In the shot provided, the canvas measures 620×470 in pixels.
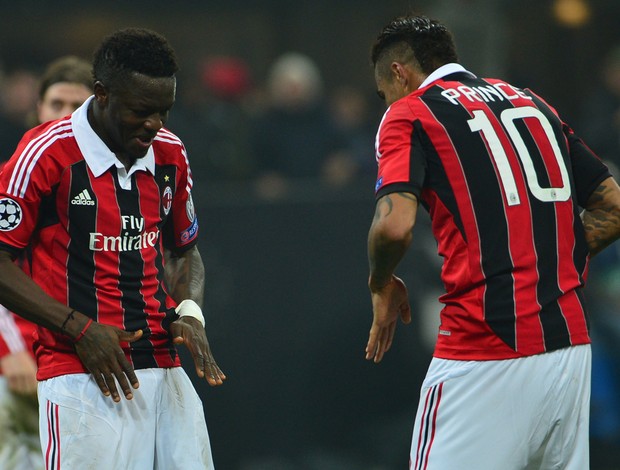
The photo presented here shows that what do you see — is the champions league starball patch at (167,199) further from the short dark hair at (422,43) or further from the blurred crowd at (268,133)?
the blurred crowd at (268,133)

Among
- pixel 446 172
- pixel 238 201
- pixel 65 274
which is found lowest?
pixel 238 201

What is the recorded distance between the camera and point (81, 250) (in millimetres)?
4305

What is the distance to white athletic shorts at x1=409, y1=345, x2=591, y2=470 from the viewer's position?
14.1 ft

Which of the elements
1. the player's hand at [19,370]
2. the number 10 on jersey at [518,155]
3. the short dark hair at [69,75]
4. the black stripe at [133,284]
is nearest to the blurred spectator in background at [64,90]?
the short dark hair at [69,75]

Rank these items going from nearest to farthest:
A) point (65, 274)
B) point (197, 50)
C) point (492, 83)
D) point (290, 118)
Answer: point (65, 274) < point (492, 83) < point (290, 118) < point (197, 50)

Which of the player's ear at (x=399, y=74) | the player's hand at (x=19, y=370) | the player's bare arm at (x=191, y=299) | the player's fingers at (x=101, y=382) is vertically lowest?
the player's hand at (x=19, y=370)

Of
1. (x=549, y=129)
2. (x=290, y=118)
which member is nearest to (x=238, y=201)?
(x=290, y=118)

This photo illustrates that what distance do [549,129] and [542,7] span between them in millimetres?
6696

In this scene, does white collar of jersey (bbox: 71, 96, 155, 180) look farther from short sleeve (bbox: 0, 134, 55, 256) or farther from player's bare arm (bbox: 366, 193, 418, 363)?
player's bare arm (bbox: 366, 193, 418, 363)

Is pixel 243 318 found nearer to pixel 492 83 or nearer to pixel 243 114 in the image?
pixel 243 114

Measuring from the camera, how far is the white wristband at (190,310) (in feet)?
15.1

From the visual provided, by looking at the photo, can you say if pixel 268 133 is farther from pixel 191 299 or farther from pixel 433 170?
pixel 433 170

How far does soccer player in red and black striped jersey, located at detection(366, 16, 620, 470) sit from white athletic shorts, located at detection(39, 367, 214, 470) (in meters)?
0.88

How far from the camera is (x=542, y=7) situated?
35.7 ft
